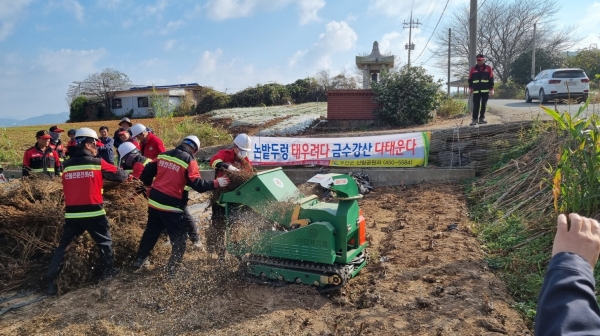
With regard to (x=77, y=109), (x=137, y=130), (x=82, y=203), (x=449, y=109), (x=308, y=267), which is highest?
(x=77, y=109)

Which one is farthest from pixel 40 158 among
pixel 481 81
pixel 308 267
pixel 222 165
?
pixel 481 81

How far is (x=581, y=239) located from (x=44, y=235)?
577cm

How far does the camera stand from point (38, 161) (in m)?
8.34

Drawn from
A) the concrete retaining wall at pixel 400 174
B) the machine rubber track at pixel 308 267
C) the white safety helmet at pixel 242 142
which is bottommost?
the machine rubber track at pixel 308 267

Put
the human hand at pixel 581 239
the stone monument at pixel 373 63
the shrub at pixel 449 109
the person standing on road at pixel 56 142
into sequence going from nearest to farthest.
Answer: the human hand at pixel 581 239 < the person standing on road at pixel 56 142 < the shrub at pixel 449 109 < the stone monument at pixel 373 63

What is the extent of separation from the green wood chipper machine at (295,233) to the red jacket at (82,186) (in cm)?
146

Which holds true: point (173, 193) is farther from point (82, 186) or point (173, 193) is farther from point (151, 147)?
point (151, 147)

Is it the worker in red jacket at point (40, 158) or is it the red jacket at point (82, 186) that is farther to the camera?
the worker in red jacket at point (40, 158)

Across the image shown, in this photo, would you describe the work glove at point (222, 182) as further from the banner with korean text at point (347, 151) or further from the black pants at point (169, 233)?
the banner with korean text at point (347, 151)

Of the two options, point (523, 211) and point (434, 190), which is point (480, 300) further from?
point (434, 190)

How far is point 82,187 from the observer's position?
4898 mm

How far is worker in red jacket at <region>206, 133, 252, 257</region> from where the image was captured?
5.35m

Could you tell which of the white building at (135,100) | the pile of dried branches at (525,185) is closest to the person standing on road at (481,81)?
the pile of dried branches at (525,185)

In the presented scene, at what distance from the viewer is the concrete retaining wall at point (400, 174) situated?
9312 millimetres
